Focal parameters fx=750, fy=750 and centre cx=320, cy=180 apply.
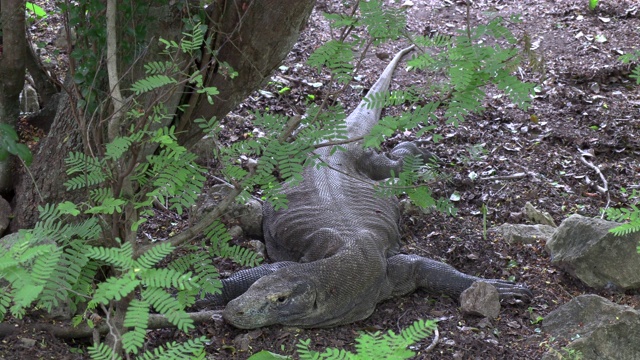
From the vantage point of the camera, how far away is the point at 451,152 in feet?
21.9

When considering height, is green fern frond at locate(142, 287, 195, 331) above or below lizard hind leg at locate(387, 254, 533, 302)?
above

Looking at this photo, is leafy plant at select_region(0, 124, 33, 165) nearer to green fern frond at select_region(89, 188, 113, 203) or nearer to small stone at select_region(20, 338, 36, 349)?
green fern frond at select_region(89, 188, 113, 203)

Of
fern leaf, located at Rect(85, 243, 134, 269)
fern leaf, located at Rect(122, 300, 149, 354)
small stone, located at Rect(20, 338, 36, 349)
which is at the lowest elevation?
small stone, located at Rect(20, 338, 36, 349)

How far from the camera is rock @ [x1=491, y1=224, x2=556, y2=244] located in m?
5.15

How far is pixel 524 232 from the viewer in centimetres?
521

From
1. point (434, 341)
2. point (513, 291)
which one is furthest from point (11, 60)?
point (513, 291)

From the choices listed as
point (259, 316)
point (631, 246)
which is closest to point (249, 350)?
point (259, 316)

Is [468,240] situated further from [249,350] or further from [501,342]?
[249,350]

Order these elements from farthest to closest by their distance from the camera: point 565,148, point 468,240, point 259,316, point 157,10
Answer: point 565,148 → point 468,240 → point 259,316 → point 157,10

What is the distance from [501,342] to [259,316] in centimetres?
135

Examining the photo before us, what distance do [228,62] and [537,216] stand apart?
282 centimetres

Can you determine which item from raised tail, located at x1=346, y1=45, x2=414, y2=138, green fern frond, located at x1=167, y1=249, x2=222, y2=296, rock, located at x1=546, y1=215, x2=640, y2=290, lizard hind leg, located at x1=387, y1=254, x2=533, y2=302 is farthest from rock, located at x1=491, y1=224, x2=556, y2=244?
green fern frond, located at x1=167, y1=249, x2=222, y2=296

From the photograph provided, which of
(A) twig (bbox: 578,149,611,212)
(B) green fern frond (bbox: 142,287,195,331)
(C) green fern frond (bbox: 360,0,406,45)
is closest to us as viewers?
(B) green fern frond (bbox: 142,287,195,331)

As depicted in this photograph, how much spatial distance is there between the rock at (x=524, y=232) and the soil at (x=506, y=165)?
0.21ft
